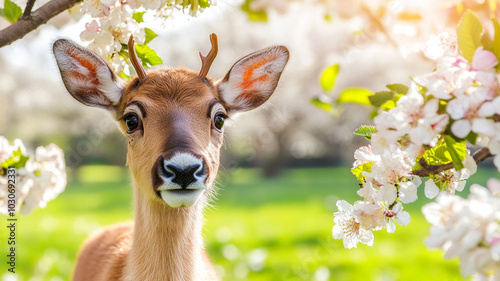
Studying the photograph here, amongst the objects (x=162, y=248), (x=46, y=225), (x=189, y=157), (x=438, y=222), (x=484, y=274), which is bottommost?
(x=46, y=225)

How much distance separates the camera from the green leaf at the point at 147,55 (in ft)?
8.52

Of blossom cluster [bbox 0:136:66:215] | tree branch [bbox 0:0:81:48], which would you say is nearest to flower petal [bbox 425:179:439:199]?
tree branch [bbox 0:0:81:48]

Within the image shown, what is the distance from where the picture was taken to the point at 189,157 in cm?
224

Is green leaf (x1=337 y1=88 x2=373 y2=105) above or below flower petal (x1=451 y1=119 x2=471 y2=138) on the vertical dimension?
below

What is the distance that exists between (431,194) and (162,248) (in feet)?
5.08

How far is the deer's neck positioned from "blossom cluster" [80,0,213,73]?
801 millimetres

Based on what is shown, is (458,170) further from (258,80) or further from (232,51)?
(232,51)

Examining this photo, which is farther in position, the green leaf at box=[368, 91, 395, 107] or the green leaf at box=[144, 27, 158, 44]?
the green leaf at box=[144, 27, 158, 44]

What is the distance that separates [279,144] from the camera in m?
32.3

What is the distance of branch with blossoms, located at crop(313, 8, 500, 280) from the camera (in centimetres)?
125

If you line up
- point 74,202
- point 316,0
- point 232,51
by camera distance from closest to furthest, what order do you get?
point 316,0, point 74,202, point 232,51

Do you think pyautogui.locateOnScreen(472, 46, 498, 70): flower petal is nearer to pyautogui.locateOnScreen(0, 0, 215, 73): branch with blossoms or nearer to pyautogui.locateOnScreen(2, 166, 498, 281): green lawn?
pyautogui.locateOnScreen(0, 0, 215, 73): branch with blossoms

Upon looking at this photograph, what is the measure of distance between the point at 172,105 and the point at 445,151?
1404 millimetres

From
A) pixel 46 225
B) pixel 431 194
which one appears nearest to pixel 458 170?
pixel 431 194
